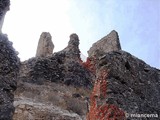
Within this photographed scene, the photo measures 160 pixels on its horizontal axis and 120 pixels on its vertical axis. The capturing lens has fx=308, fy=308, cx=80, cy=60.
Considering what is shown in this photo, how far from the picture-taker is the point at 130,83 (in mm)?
5398

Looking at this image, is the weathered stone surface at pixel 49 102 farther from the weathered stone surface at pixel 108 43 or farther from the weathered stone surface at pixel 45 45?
the weathered stone surface at pixel 45 45

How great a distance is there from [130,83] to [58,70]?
1730cm

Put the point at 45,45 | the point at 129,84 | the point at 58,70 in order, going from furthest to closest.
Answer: the point at 45,45
the point at 58,70
the point at 129,84

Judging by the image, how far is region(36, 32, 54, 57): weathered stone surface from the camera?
28531mm

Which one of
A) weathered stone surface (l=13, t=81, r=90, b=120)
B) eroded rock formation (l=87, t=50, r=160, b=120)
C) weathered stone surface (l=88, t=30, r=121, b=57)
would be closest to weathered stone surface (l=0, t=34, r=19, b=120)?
eroded rock formation (l=87, t=50, r=160, b=120)

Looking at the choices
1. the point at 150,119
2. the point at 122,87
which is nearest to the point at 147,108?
the point at 150,119

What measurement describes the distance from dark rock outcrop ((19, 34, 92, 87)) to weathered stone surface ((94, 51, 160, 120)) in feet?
50.3

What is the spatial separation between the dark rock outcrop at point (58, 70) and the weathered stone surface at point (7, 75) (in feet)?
55.0

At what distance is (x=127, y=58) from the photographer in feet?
18.7

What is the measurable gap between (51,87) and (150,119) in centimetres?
1473

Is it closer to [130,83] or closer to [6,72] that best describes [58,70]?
[130,83]

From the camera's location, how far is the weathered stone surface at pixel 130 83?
196 inches

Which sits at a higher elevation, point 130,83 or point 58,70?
point 58,70

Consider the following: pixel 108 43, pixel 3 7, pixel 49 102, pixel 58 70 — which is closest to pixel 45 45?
pixel 108 43
